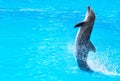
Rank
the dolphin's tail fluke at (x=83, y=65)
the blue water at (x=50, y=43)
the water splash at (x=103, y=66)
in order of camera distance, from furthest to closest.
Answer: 1. the water splash at (x=103, y=66)
2. the blue water at (x=50, y=43)
3. the dolphin's tail fluke at (x=83, y=65)

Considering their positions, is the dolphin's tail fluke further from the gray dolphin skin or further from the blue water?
the blue water

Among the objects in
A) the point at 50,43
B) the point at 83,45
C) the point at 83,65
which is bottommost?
the point at 83,65

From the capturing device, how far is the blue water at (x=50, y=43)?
6.98 m

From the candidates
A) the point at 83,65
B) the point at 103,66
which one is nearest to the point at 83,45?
the point at 83,65

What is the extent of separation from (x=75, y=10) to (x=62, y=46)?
215 inches

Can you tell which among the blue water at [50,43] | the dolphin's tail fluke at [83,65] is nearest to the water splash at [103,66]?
the blue water at [50,43]

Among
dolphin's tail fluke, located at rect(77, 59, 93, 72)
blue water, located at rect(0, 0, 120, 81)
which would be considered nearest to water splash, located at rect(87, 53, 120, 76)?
blue water, located at rect(0, 0, 120, 81)

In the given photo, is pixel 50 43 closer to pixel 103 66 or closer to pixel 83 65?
pixel 103 66

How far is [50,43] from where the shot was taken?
8859mm

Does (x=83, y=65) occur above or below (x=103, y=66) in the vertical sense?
below

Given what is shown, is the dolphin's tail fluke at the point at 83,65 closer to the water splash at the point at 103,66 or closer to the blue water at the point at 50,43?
the blue water at the point at 50,43

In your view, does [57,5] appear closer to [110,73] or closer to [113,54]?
[113,54]

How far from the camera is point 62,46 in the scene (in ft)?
28.4

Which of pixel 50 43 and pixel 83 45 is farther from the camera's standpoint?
pixel 50 43
